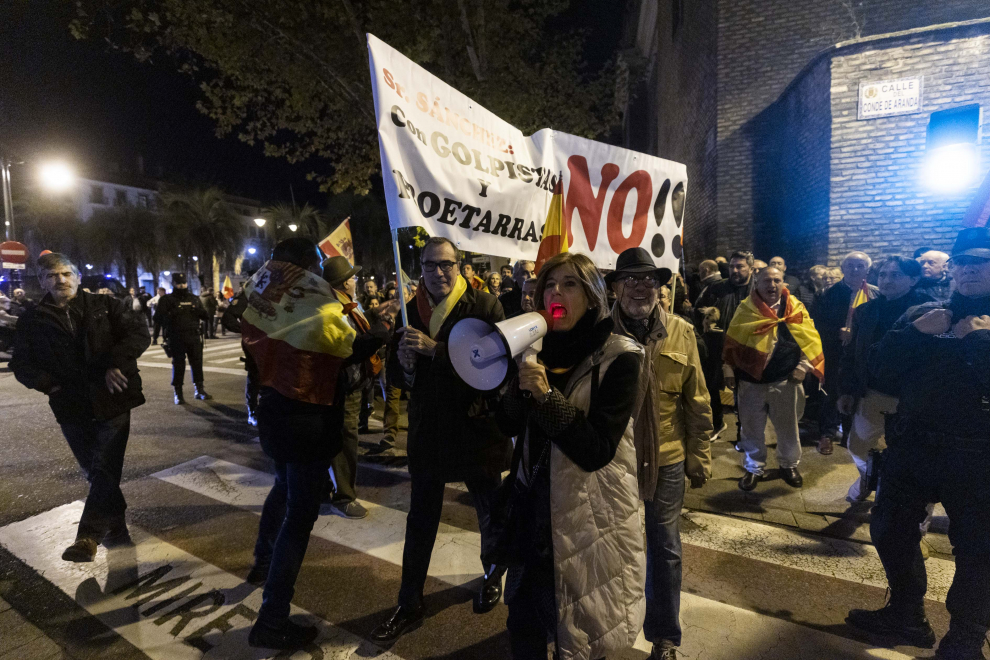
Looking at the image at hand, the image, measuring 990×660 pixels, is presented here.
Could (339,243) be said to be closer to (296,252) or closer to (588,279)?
(296,252)

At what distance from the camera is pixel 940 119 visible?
7547mm

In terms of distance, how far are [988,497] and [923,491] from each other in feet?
0.79

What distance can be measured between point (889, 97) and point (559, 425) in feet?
30.5

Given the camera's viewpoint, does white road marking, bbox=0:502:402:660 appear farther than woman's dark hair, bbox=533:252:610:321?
Yes

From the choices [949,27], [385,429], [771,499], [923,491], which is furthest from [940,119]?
[385,429]

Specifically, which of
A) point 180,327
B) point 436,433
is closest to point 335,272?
point 436,433

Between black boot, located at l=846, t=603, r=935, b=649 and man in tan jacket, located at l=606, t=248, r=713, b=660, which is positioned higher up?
man in tan jacket, located at l=606, t=248, r=713, b=660

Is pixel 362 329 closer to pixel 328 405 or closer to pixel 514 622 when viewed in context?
pixel 328 405

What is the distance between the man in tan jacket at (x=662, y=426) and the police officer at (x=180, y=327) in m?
7.53

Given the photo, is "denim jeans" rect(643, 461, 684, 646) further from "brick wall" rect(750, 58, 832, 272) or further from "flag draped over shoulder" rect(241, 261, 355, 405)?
"brick wall" rect(750, 58, 832, 272)

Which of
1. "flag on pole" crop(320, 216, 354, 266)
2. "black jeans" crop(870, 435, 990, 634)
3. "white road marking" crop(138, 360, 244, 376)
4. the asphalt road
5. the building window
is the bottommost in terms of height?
the asphalt road

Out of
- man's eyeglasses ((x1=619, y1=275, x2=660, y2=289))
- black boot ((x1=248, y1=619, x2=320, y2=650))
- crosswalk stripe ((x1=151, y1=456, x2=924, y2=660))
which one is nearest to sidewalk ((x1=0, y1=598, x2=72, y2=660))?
black boot ((x1=248, y1=619, x2=320, y2=650))

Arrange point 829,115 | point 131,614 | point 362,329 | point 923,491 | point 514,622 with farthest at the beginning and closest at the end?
point 829,115
point 362,329
point 131,614
point 923,491
point 514,622

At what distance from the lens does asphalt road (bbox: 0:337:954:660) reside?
8.60 feet
